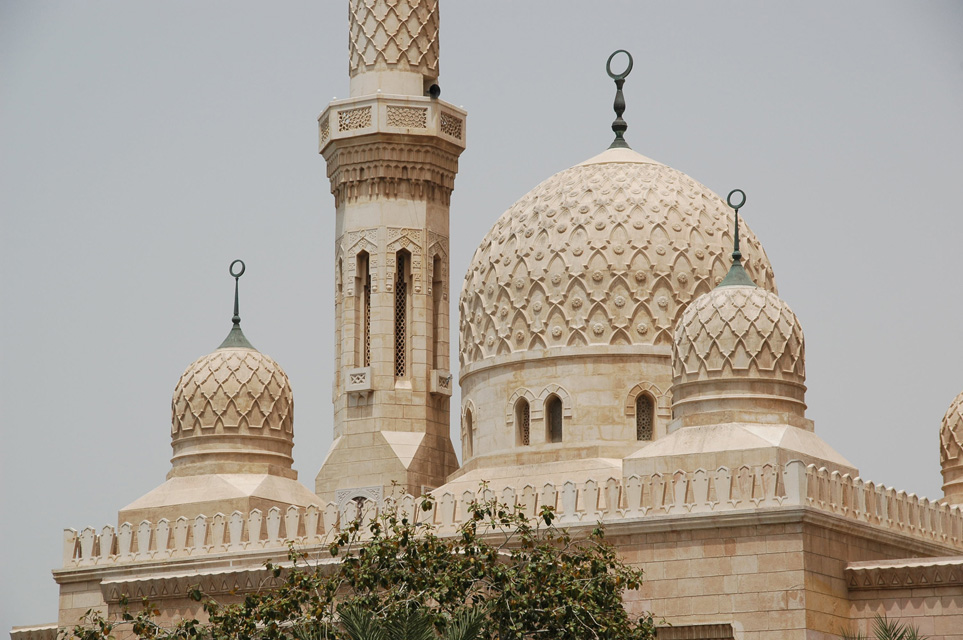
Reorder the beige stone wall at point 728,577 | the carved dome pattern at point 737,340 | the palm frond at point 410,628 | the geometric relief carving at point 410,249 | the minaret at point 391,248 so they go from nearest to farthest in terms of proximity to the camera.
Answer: the palm frond at point 410,628 < the beige stone wall at point 728,577 < the carved dome pattern at point 737,340 < the minaret at point 391,248 < the geometric relief carving at point 410,249

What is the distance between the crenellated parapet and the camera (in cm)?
2327

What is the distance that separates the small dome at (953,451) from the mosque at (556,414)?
1.7 inches

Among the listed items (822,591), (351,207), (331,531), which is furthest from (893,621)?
(351,207)

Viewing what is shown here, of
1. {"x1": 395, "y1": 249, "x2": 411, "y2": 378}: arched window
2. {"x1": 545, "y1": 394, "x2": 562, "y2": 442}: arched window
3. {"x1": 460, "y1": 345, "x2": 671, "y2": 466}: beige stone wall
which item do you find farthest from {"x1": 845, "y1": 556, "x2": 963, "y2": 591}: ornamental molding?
{"x1": 395, "y1": 249, "x2": 411, "y2": 378}: arched window

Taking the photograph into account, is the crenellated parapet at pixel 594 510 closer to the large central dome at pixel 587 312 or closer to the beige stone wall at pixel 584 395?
the beige stone wall at pixel 584 395

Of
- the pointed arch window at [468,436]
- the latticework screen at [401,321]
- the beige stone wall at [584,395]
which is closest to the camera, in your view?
the beige stone wall at [584,395]

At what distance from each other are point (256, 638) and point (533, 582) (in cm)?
303

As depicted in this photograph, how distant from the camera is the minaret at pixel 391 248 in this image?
29.3 meters

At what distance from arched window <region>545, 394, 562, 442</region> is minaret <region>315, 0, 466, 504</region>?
2.35m

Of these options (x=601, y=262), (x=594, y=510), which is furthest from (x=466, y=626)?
(x=601, y=262)

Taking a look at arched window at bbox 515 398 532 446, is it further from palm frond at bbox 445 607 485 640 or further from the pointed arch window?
palm frond at bbox 445 607 485 640

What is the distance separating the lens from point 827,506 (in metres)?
23.3

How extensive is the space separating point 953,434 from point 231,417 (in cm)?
1145

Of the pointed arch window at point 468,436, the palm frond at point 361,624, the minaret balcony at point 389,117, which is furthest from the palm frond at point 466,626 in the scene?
the minaret balcony at point 389,117
